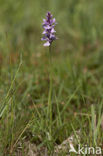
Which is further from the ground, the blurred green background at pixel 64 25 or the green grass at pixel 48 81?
the blurred green background at pixel 64 25

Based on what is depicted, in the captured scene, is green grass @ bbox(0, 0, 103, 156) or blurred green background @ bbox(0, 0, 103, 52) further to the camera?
blurred green background @ bbox(0, 0, 103, 52)

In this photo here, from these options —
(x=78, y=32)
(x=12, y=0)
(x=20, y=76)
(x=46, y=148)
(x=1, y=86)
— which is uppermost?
(x=12, y=0)

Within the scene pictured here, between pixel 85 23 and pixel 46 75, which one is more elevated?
pixel 85 23

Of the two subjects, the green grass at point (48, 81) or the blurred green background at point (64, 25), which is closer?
the green grass at point (48, 81)

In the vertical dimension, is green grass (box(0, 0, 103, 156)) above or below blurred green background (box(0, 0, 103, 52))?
below

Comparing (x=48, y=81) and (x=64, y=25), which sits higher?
(x=64, y=25)

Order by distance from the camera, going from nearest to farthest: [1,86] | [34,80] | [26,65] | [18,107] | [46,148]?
[46,148]
[18,107]
[1,86]
[34,80]
[26,65]

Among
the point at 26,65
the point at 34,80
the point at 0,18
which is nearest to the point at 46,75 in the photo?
the point at 34,80

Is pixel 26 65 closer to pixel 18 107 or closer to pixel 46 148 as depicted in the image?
pixel 18 107
